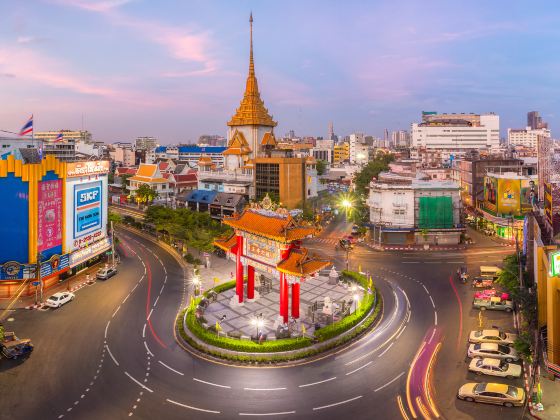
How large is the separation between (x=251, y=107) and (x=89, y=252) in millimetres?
52879

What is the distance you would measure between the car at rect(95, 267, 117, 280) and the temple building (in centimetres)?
3811

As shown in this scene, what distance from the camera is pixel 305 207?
280ft

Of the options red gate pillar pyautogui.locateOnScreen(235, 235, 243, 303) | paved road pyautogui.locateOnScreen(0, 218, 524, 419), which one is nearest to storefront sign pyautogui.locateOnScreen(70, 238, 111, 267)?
paved road pyautogui.locateOnScreen(0, 218, 524, 419)

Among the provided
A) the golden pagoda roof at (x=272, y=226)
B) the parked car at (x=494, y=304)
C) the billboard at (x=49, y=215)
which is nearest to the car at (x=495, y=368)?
the parked car at (x=494, y=304)

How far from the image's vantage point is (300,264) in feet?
108

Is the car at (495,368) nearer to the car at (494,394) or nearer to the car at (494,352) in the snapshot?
the car at (494,352)

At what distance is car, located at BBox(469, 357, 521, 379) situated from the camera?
2719cm

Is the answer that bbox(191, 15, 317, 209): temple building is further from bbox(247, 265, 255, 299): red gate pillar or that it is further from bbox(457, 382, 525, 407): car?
bbox(457, 382, 525, 407): car

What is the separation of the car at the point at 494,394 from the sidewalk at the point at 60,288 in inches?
1447

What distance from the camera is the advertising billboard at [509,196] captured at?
7519 centimetres

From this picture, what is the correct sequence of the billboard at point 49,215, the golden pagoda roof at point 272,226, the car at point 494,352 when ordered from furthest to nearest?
the billboard at point 49,215 < the golden pagoda roof at point 272,226 < the car at point 494,352

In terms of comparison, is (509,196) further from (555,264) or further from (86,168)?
(86,168)

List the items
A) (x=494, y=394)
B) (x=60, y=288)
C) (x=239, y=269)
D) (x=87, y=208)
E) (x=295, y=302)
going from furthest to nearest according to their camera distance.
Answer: (x=87, y=208), (x=60, y=288), (x=239, y=269), (x=295, y=302), (x=494, y=394)

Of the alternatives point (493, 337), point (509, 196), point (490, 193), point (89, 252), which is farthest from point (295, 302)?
point (490, 193)
